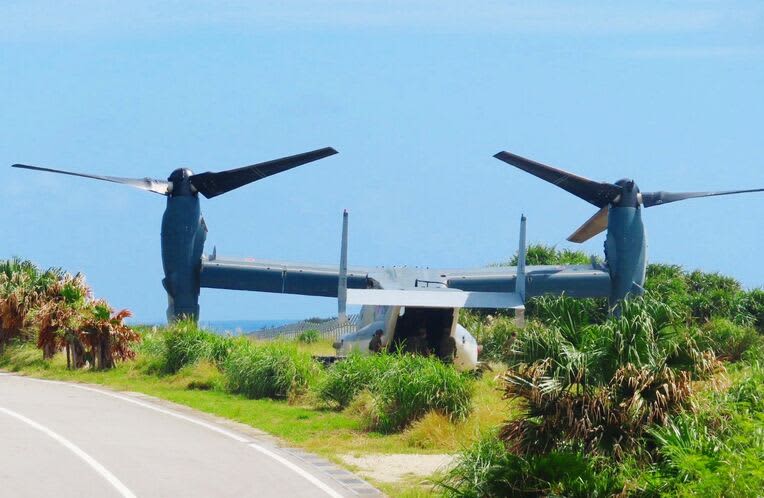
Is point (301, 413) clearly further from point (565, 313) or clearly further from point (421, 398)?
point (565, 313)

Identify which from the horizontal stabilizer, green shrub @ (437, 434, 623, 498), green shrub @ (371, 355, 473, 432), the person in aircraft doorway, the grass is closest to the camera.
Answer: green shrub @ (437, 434, 623, 498)

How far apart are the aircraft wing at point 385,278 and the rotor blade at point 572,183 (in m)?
1.91

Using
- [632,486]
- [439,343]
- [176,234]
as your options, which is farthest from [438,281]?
[632,486]

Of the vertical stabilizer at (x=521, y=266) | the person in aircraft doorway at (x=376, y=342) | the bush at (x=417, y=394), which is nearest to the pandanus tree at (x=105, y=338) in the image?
the person in aircraft doorway at (x=376, y=342)

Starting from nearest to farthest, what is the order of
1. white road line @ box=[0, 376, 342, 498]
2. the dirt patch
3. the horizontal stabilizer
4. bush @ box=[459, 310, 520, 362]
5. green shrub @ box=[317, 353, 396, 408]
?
white road line @ box=[0, 376, 342, 498]
the dirt patch
green shrub @ box=[317, 353, 396, 408]
the horizontal stabilizer
bush @ box=[459, 310, 520, 362]

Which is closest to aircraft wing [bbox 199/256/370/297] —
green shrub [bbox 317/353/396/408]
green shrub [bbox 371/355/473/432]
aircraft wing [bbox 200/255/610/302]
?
aircraft wing [bbox 200/255/610/302]

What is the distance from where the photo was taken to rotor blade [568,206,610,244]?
31.5 m

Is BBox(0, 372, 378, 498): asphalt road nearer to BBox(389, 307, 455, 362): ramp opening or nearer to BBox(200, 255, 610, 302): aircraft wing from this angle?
BBox(389, 307, 455, 362): ramp opening

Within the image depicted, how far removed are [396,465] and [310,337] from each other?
32.3 m

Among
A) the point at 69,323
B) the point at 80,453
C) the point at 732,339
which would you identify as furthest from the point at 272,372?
the point at 732,339

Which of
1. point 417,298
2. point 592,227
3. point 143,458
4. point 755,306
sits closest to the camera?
point 143,458

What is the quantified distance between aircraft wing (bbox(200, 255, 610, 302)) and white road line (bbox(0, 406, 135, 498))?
11234mm

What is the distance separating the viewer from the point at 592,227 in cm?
3297

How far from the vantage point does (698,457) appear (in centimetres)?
1052
